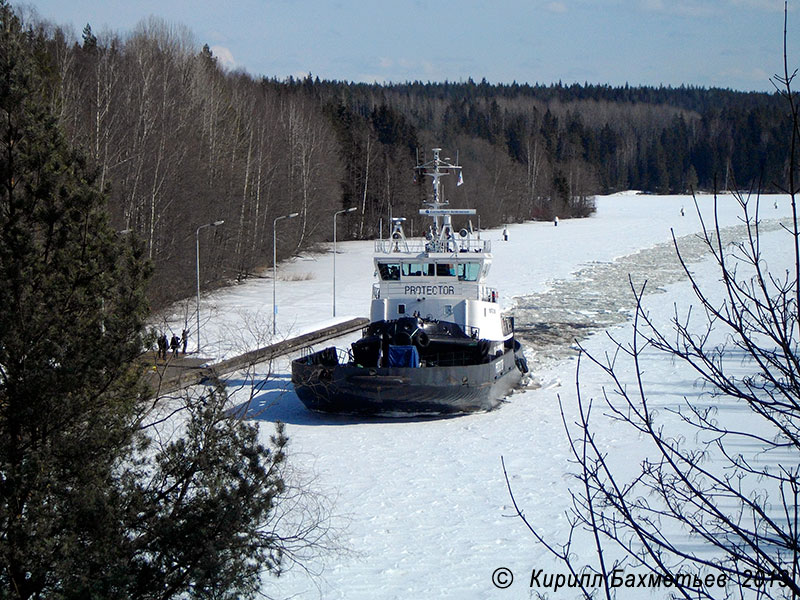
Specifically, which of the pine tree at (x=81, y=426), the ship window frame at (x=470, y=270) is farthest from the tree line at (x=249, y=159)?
the ship window frame at (x=470, y=270)

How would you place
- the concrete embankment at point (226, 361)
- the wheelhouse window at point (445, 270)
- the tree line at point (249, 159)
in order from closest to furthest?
the concrete embankment at point (226, 361) → the wheelhouse window at point (445, 270) → the tree line at point (249, 159)

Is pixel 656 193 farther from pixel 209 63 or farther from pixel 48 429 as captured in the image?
pixel 48 429

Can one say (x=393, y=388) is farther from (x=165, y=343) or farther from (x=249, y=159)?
(x=249, y=159)

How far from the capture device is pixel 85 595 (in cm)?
688

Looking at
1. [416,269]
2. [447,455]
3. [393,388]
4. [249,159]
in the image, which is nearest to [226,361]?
[416,269]

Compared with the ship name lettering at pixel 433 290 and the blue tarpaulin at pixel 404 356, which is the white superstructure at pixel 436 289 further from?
the blue tarpaulin at pixel 404 356

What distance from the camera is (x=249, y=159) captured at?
50062 mm

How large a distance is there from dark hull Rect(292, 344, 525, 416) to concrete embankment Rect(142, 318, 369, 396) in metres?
1.19

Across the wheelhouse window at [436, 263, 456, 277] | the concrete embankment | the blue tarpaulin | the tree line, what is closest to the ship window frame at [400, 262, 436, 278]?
the wheelhouse window at [436, 263, 456, 277]

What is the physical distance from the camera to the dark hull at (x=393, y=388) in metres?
18.1

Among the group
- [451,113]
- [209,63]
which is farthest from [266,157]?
[451,113]

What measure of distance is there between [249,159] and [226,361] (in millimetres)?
28776

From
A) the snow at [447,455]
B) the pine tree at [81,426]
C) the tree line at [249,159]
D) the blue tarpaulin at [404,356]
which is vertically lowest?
the snow at [447,455]

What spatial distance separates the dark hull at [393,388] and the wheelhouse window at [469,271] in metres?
3.14
